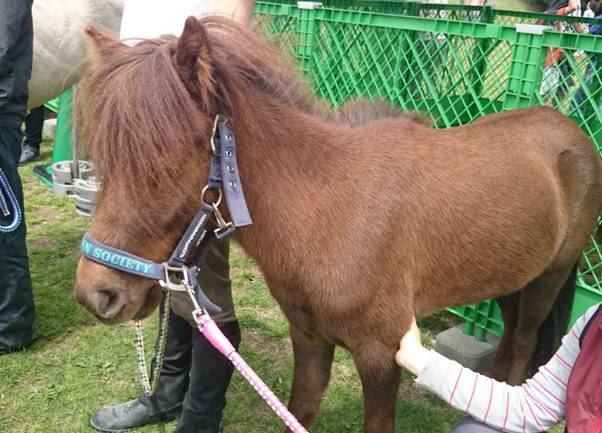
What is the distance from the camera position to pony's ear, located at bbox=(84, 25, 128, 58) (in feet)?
5.46

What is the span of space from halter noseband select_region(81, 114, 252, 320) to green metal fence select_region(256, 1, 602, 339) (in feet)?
3.59

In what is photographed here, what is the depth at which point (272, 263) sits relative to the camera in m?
1.87

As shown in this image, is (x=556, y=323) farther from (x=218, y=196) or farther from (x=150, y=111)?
(x=150, y=111)

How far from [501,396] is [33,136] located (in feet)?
20.5

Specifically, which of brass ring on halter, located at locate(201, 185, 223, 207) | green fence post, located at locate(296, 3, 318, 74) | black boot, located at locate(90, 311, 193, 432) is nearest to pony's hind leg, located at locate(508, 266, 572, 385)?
black boot, located at locate(90, 311, 193, 432)

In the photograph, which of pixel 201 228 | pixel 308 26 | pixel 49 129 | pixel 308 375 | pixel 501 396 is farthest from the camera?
pixel 49 129

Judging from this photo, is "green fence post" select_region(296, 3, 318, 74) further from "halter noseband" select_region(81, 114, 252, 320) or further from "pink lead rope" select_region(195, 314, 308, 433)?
"pink lead rope" select_region(195, 314, 308, 433)

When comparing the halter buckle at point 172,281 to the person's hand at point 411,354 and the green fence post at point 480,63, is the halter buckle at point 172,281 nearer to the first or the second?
the person's hand at point 411,354

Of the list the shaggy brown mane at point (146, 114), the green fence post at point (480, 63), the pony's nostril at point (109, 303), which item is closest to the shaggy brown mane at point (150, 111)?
the shaggy brown mane at point (146, 114)

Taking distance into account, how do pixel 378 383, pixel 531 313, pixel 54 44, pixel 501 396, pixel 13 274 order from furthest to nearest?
pixel 54 44
pixel 13 274
pixel 531 313
pixel 378 383
pixel 501 396

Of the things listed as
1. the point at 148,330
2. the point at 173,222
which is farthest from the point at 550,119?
the point at 148,330

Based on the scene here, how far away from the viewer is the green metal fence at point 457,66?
9.48ft

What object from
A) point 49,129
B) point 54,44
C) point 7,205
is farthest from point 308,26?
point 49,129

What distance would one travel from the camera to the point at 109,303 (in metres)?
1.67
